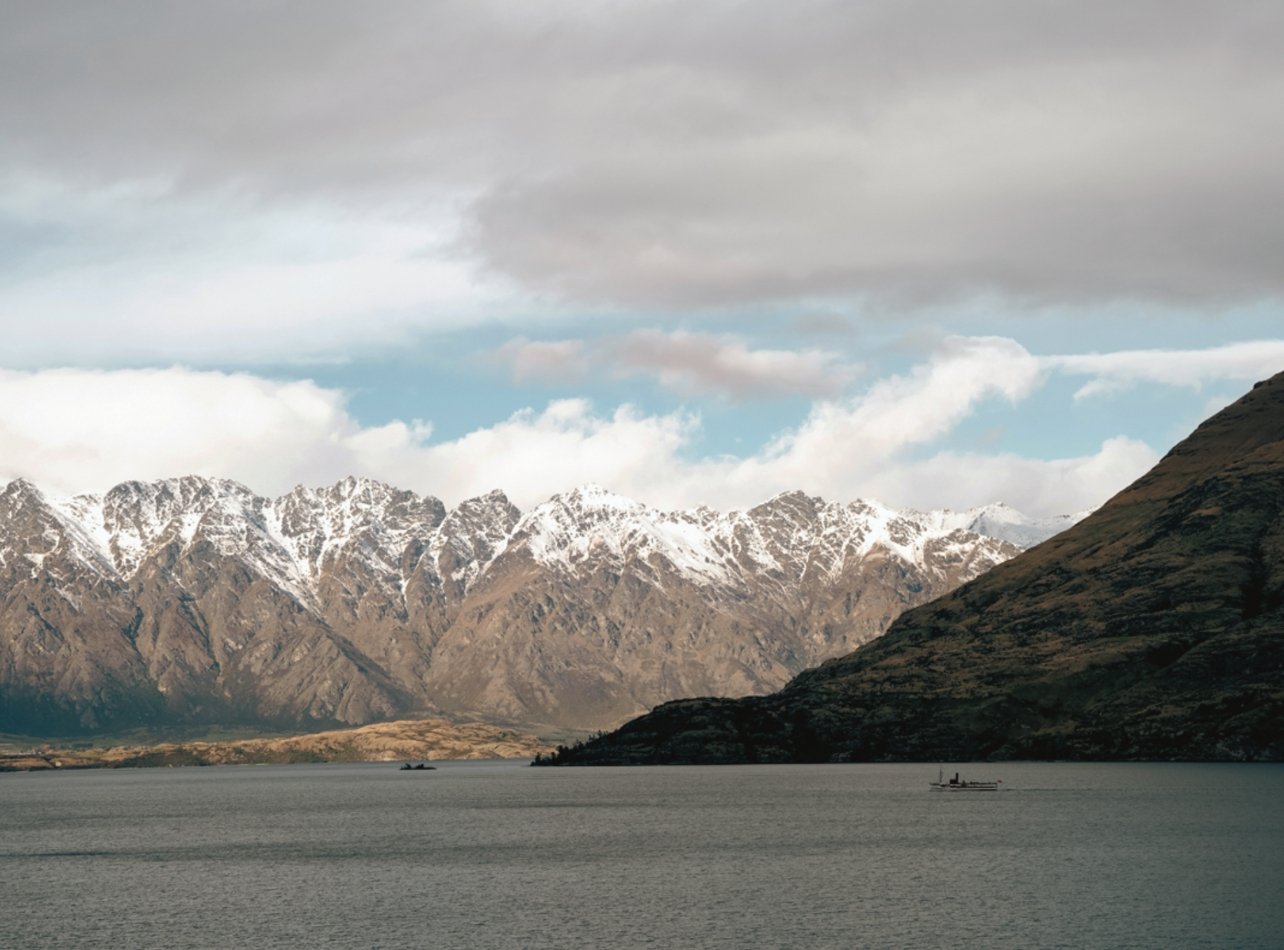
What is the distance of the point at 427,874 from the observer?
197375 mm

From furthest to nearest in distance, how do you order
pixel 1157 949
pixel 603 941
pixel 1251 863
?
pixel 1251 863 < pixel 603 941 < pixel 1157 949

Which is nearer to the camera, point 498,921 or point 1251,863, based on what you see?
point 498,921

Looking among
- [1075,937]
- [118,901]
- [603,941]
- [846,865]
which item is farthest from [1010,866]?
[118,901]

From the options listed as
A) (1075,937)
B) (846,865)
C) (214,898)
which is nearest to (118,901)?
(214,898)

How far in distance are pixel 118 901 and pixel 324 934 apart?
40784 millimetres

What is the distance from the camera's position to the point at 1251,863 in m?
189

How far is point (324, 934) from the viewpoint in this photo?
147625 millimetres

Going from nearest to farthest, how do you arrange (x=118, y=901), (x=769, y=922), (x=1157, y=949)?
1. (x=1157, y=949)
2. (x=769, y=922)
3. (x=118, y=901)

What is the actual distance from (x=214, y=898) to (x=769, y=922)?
68291mm

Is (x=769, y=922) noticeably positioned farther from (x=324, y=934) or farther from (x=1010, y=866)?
(x=1010, y=866)

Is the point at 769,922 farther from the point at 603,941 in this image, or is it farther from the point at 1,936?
the point at 1,936

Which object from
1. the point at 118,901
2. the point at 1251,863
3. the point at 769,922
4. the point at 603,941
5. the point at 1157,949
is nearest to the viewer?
the point at 1157,949

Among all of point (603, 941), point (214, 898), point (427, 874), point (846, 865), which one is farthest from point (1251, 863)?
point (214, 898)

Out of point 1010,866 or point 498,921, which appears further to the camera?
point 1010,866
